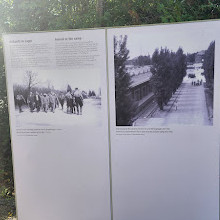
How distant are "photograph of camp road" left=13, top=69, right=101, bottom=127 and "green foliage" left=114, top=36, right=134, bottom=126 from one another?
24 centimetres

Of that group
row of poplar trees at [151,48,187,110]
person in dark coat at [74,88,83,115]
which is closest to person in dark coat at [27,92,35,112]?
person in dark coat at [74,88,83,115]

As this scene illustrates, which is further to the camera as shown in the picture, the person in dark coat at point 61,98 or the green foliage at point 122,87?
the person in dark coat at point 61,98

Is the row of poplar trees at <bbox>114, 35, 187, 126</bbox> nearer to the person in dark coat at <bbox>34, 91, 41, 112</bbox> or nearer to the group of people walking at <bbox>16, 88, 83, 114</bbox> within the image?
the group of people walking at <bbox>16, 88, 83, 114</bbox>

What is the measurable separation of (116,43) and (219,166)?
189 cm

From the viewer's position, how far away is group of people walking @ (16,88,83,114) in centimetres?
367

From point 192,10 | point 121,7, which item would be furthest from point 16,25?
point 192,10

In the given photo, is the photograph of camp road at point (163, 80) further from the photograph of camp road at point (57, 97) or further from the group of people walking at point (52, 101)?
the group of people walking at point (52, 101)

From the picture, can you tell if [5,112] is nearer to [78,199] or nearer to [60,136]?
[60,136]

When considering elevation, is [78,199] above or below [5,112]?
below

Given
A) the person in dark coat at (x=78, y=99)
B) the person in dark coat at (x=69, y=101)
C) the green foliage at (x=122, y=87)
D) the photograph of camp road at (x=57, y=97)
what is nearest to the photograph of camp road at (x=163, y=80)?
the green foliage at (x=122, y=87)

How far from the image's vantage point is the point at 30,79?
375cm

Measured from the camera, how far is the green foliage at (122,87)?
347cm

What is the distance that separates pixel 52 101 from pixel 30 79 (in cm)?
40

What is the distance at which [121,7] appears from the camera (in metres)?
5.13
